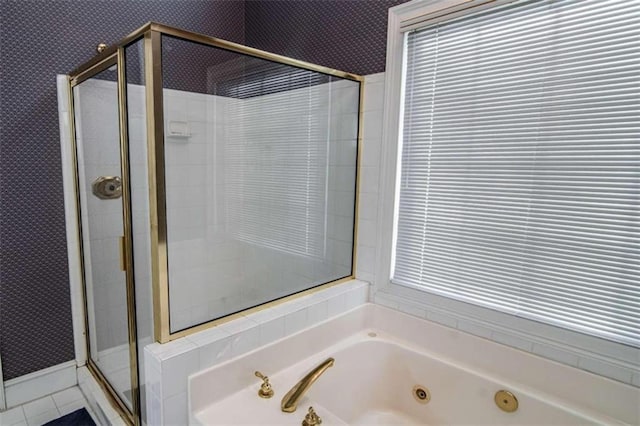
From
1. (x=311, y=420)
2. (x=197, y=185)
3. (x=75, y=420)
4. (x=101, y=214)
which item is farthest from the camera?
(x=197, y=185)

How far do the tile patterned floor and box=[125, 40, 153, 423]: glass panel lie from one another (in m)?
0.72

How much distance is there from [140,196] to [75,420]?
1.29 m

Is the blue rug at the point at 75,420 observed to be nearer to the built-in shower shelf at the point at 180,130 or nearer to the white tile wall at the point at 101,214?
the white tile wall at the point at 101,214

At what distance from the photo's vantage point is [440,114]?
5.74 feet

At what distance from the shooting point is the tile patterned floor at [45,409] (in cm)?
181

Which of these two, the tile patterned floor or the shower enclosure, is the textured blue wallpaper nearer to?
the shower enclosure

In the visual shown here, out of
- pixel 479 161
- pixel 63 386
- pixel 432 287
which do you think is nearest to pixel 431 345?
pixel 432 287

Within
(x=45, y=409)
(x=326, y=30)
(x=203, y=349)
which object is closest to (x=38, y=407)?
(x=45, y=409)

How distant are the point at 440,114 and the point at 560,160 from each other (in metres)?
0.56

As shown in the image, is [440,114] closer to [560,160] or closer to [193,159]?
[560,160]

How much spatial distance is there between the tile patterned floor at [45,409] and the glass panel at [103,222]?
0.21 metres

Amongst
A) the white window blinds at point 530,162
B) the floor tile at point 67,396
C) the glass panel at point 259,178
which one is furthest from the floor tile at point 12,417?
the white window blinds at point 530,162

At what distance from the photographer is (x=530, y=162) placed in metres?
1.51

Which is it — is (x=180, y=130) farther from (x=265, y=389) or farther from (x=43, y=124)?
(x=265, y=389)
